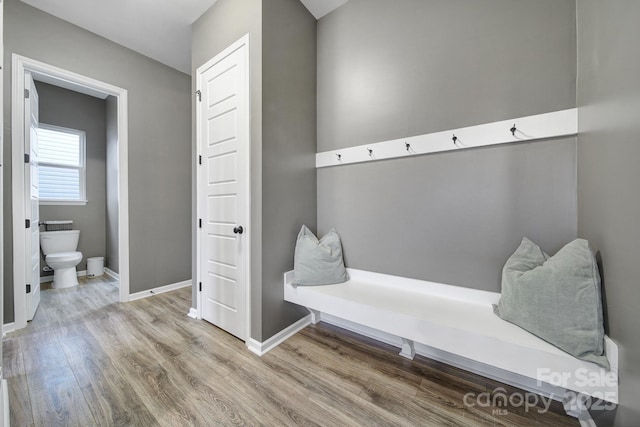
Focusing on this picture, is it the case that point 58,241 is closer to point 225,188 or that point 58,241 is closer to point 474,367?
point 225,188

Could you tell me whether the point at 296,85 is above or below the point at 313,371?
above

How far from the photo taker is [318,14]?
Answer: 214 centimetres

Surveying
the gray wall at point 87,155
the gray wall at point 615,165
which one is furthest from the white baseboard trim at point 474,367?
the gray wall at point 87,155

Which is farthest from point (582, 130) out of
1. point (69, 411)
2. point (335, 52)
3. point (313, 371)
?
point (69, 411)

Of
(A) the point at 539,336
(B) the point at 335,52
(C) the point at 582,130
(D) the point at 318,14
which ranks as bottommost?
(A) the point at 539,336

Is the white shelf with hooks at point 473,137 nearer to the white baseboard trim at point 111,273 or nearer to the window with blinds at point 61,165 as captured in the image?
the white baseboard trim at point 111,273

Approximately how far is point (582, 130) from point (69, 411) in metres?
2.96

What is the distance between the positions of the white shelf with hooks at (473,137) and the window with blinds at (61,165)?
166 inches

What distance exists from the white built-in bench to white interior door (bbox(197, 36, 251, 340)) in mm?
450

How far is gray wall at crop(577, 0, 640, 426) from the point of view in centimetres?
81

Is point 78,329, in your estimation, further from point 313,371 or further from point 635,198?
point 635,198

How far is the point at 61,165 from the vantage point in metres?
3.47

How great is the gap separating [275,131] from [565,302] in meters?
1.91

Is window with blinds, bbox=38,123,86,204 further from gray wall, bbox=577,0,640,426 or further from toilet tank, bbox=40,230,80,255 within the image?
gray wall, bbox=577,0,640,426
